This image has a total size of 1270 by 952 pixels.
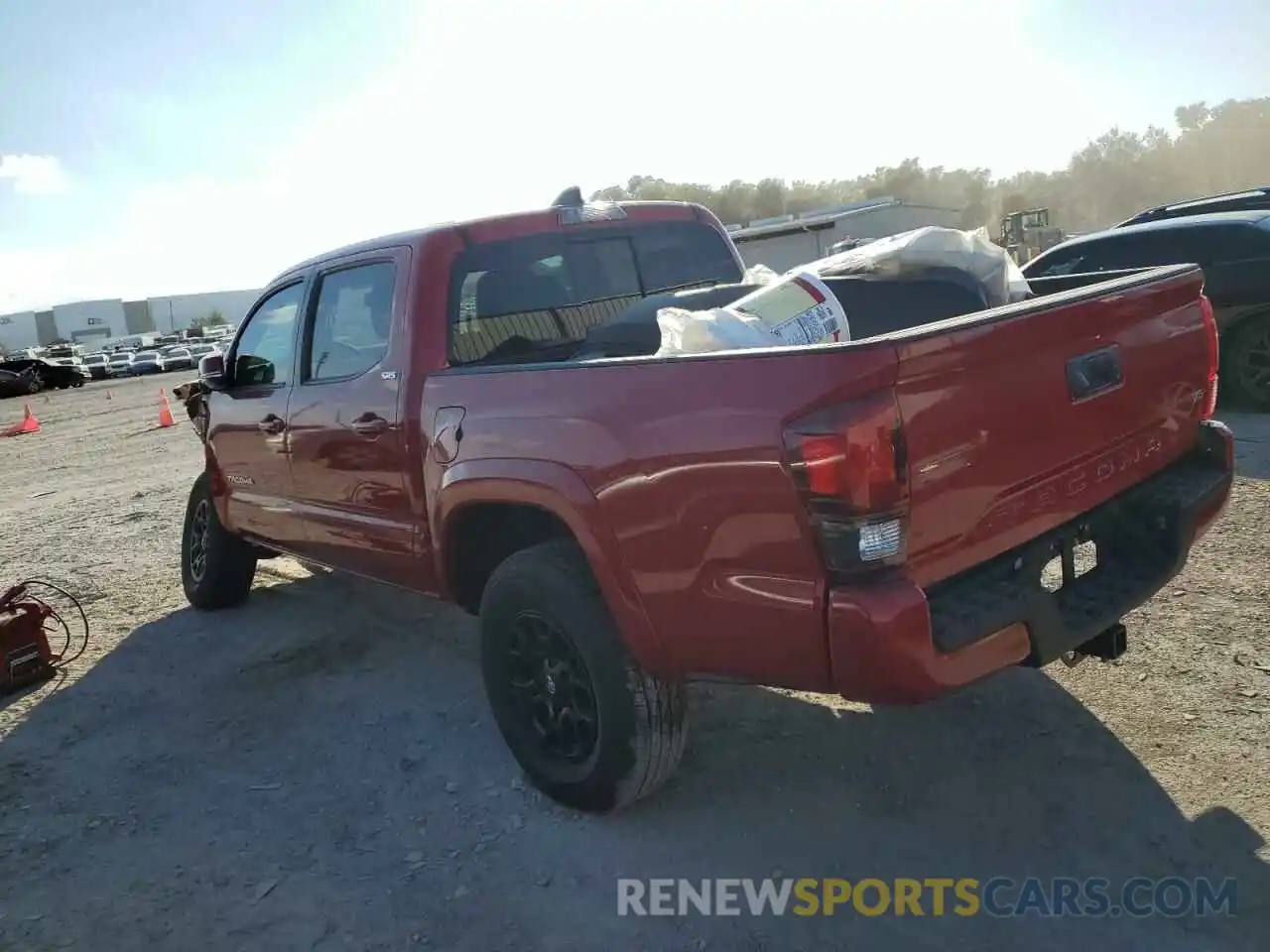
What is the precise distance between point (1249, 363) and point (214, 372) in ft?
24.0

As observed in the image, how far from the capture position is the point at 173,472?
11.8 metres

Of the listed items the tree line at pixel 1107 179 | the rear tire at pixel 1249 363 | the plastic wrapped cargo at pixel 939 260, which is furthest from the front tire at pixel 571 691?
the tree line at pixel 1107 179

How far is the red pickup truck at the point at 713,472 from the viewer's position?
2.27 meters

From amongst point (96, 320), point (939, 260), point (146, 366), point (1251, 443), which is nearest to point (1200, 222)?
point (1251, 443)

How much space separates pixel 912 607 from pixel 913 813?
108 cm

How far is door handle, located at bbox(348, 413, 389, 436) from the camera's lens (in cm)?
379

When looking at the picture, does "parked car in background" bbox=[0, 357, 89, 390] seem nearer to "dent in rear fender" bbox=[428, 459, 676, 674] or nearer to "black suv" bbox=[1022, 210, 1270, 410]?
"black suv" bbox=[1022, 210, 1270, 410]

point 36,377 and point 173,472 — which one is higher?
point 36,377

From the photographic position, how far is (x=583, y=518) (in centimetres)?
280

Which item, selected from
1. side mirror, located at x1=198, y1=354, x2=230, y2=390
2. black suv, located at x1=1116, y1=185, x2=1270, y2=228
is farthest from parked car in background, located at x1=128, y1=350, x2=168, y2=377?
side mirror, located at x1=198, y1=354, x2=230, y2=390

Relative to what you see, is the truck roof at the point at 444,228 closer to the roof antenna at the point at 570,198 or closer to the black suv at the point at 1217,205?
the roof antenna at the point at 570,198

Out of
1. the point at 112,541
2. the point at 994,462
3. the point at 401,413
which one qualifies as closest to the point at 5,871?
the point at 401,413

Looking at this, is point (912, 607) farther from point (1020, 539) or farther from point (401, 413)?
point (401, 413)

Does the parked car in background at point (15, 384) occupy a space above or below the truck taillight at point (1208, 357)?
above
